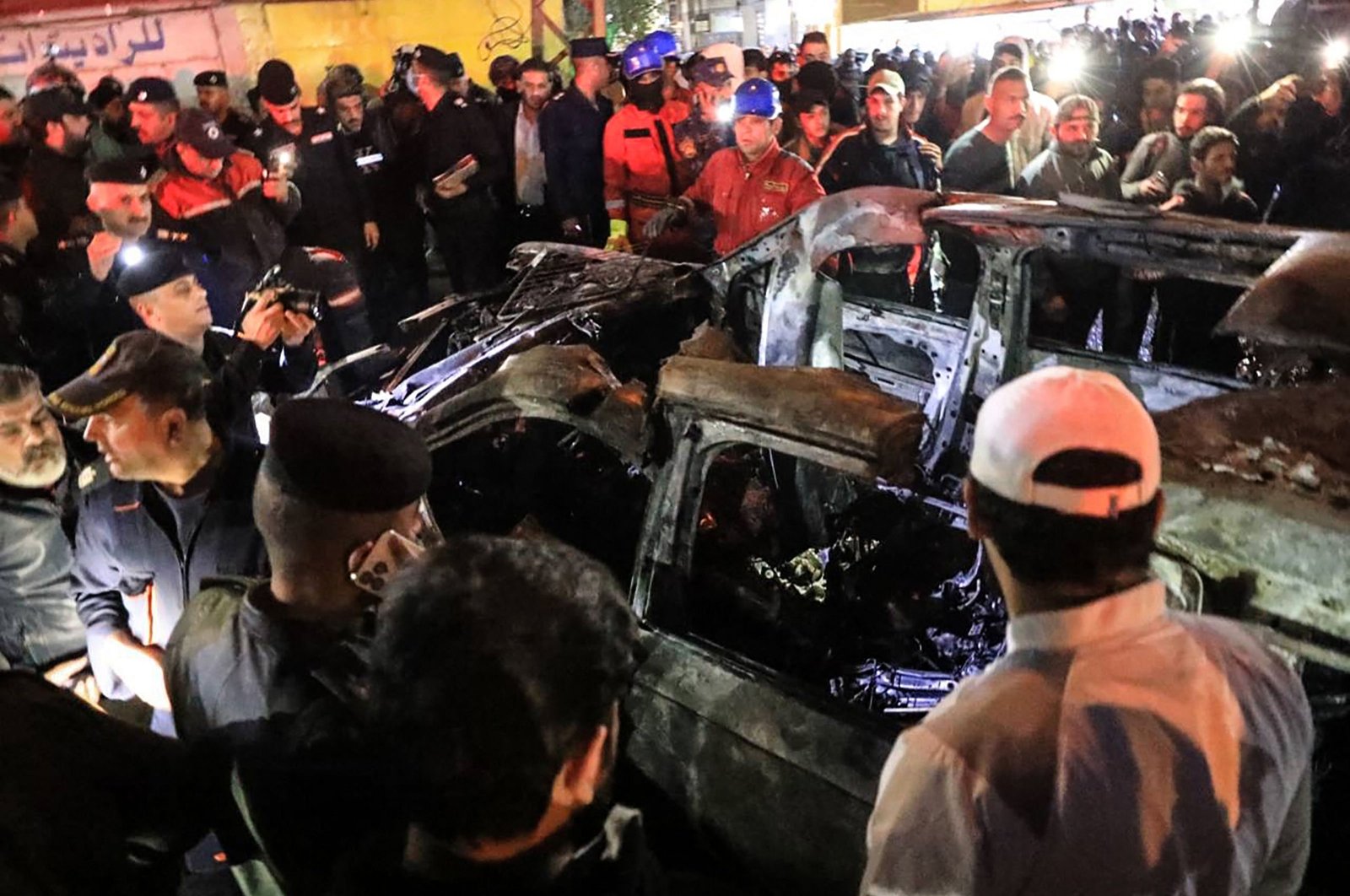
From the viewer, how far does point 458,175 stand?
23.9 ft

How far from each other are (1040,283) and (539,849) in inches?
183

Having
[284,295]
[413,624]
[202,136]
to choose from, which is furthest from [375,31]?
[413,624]

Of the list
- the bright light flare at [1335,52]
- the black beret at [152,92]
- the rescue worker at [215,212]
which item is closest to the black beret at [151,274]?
the rescue worker at [215,212]

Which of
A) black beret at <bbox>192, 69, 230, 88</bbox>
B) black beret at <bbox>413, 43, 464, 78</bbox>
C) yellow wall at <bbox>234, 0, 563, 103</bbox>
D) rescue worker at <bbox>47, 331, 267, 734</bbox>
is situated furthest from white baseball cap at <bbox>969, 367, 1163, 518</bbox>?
yellow wall at <bbox>234, 0, 563, 103</bbox>

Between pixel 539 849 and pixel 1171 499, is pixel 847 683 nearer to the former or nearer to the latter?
pixel 1171 499

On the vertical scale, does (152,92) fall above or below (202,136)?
above

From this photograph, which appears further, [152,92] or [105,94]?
[105,94]

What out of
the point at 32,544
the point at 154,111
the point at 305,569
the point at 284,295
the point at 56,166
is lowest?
the point at 32,544

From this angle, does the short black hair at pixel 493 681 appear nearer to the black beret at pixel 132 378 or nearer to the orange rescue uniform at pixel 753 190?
the black beret at pixel 132 378

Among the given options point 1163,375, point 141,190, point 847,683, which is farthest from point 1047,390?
point 141,190

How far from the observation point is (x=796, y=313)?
384 cm

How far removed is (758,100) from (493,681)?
498 centimetres

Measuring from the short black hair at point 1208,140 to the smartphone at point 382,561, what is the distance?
5.30 meters

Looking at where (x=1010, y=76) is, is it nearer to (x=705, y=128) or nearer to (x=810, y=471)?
(x=705, y=128)
